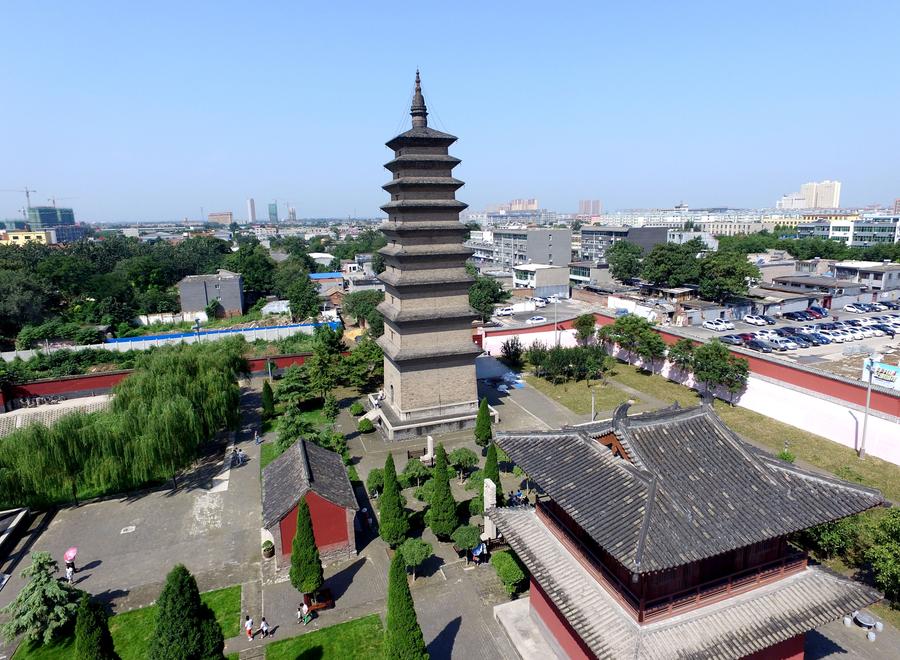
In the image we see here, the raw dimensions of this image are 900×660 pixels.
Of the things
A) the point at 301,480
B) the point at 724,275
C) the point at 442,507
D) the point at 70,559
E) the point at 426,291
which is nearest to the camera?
the point at 70,559

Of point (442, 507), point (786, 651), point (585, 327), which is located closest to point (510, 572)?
point (442, 507)

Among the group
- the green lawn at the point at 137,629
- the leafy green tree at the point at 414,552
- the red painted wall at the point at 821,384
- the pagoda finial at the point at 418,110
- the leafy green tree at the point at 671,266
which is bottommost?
the green lawn at the point at 137,629

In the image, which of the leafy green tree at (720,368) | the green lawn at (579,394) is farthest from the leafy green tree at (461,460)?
the leafy green tree at (720,368)

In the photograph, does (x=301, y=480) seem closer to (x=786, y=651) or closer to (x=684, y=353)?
(x=786, y=651)

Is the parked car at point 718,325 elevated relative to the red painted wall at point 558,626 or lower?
elevated

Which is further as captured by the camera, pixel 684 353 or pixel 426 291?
pixel 684 353

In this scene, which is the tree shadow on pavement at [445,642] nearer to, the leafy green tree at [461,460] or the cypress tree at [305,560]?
the cypress tree at [305,560]

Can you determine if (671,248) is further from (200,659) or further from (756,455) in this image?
(200,659)
